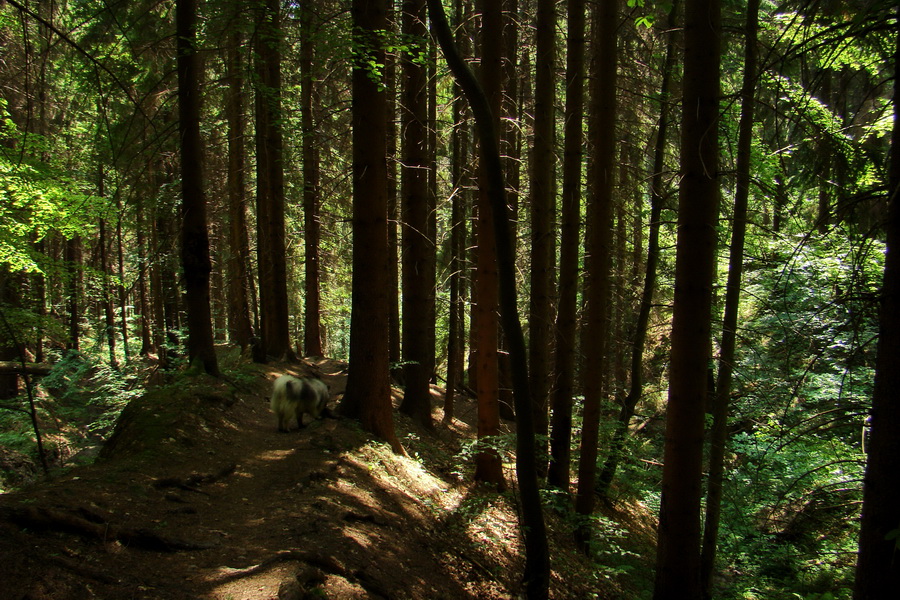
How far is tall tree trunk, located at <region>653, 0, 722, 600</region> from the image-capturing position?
493 cm

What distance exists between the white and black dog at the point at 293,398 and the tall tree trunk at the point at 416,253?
8.67ft

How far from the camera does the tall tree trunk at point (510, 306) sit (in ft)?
13.5

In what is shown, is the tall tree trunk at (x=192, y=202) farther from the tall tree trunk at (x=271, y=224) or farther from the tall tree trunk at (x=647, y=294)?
the tall tree trunk at (x=647, y=294)

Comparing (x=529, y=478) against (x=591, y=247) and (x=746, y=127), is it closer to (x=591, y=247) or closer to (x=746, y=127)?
(x=591, y=247)

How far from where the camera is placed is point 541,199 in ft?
29.5

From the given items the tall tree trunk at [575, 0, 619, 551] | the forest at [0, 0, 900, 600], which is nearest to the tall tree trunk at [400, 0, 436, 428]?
the forest at [0, 0, 900, 600]

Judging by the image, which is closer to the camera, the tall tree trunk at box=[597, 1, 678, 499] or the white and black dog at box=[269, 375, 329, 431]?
the white and black dog at box=[269, 375, 329, 431]

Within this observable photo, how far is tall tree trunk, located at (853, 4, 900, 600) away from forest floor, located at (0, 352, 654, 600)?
259 cm

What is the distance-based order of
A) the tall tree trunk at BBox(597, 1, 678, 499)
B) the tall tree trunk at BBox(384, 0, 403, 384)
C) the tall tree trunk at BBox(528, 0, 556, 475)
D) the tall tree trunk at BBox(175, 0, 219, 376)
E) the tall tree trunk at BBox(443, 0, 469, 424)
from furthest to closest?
the tall tree trunk at BBox(443, 0, 469, 424) → the tall tree trunk at BBox(384, 0, 403, 384) → the tall tree trunk at BBox(597, 1, 678, 499) → the tall tree trunk at BBox(175, 0, 219, 376) → the tall tree trunk at BBox(528, 0, 556, 475)

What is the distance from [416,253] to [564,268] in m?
3.71

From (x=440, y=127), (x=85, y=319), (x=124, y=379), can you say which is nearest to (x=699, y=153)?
(x=440, y=127)

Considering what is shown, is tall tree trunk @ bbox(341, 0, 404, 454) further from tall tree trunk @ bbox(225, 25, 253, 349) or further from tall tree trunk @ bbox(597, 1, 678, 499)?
tall tree trunk @ bbox(225, 25, 253, 349)

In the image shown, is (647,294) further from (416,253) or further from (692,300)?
(692,300)

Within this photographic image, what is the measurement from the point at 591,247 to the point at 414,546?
16.2 ft
